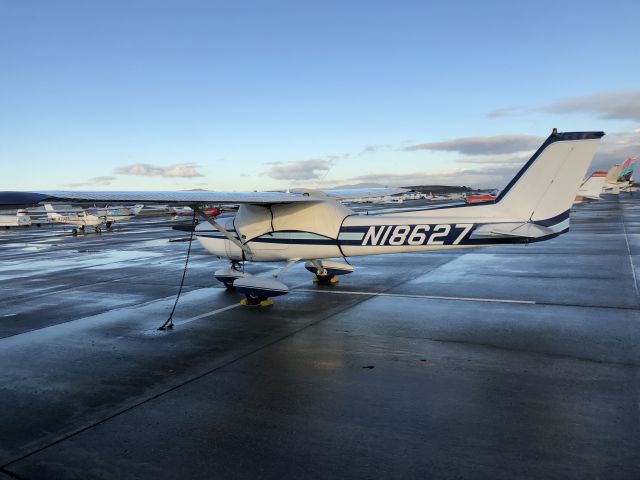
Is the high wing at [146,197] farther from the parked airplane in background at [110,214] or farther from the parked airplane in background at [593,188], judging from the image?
the parked airplane in background at [593,188]

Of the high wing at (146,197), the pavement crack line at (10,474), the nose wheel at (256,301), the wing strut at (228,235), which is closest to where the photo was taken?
the pavement crack line at (10,474)

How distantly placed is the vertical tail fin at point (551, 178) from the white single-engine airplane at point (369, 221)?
2 cm

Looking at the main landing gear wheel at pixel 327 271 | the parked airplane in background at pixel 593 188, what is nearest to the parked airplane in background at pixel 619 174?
the parked airplane in background at pixel 593 188

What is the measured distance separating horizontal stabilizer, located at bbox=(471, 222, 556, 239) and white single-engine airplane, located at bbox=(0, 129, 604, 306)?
17mm

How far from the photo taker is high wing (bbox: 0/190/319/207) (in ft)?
20.4

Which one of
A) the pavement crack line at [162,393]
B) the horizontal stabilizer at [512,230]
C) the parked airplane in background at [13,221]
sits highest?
the horizontal stabilizer at [512,230]

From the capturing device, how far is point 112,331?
27.7 feet

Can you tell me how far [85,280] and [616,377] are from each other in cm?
1371

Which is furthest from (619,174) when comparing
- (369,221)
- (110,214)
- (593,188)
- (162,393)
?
(162,393)

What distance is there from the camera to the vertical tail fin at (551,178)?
8.45 m

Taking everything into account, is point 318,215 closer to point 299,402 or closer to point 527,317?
point 527,317

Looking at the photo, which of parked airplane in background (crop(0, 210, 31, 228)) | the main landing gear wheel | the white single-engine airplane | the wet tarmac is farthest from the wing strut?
parked airplane in background (crop(0, 210, 31, 228))

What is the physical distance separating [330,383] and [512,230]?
16.4 ft

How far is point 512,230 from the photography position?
881 centimetres
